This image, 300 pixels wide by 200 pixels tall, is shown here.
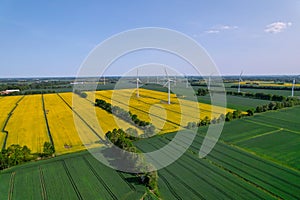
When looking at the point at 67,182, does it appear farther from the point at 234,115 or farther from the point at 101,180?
the point at 234,115

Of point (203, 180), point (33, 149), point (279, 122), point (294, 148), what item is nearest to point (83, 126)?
point (33, 149)

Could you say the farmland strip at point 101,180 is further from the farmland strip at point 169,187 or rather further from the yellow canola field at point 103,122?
the yellow canola field at point 103,122

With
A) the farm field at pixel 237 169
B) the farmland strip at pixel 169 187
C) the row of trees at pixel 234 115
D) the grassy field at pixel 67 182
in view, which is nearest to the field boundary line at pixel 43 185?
the grassy field at pixel 67 182

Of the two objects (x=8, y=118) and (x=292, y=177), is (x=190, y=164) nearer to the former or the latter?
(x=292, y=177)

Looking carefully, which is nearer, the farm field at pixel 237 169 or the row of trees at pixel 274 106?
the farm field at pixel 237 169

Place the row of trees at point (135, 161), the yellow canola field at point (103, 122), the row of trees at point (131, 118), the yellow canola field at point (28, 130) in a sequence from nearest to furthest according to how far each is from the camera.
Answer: the row of trees at point (135, 161), the yellow canola field at point (28, 130), the row of trees at point (131, 118), the yellow canola field at point (103, 122)

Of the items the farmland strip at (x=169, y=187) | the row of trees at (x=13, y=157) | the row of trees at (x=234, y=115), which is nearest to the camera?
the farmland strip at (x=169, y=187)

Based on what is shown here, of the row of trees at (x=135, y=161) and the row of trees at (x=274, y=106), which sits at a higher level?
the row of trees at (x=274, y=106)

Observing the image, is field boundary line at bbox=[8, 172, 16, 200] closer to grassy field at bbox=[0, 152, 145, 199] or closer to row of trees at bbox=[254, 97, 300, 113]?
grassy field at bbox=[0, 152, 145, 199]

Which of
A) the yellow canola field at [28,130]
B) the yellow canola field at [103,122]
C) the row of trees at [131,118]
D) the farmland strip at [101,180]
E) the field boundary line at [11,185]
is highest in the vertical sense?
the row of trees at [131,118]
